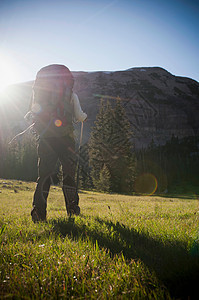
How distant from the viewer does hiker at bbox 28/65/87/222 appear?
10.8ft

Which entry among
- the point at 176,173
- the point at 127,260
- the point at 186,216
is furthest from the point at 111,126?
the point at 176,173

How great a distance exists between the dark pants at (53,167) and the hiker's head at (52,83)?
870 millimetres

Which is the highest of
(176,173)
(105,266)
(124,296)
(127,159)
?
(124,296)

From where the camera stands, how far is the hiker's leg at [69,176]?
11.3ft

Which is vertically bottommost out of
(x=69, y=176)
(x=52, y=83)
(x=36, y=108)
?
(x=69, y=176)

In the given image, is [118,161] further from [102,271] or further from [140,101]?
[140,101]

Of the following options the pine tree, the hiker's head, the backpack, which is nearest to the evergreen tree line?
the pine tree

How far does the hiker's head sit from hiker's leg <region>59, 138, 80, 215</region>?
92 cm

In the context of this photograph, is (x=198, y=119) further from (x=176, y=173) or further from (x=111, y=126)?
(x=111, y=126)

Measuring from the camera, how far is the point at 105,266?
4.56 ft

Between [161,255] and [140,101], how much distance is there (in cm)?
10352

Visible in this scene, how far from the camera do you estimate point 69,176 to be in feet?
11.3

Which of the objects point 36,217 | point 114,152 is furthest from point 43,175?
point 114,152

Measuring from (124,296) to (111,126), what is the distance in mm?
27646
